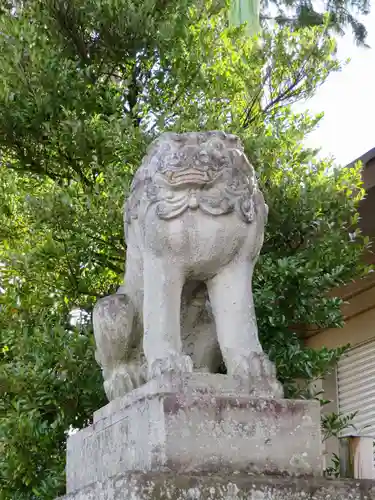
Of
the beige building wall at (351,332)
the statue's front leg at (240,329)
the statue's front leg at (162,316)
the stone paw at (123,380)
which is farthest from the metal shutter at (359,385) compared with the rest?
the statue's front leg at (162,316)

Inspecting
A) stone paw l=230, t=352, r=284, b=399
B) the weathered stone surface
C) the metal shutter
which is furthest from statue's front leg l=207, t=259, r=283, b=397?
the metal shutter

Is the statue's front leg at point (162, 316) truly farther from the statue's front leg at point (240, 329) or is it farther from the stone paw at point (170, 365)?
the statue's front leg at point (240, 329)

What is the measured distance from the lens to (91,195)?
215 inches

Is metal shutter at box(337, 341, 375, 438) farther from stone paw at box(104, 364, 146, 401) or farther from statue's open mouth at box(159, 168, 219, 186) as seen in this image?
statue's open mouth at box(159, 168, 219, 186)

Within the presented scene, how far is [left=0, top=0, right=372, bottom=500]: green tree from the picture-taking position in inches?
206

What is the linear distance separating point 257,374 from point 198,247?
56 centimetres

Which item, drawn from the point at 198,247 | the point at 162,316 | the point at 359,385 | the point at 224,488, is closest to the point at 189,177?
the point at 198,247

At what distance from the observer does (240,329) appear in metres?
3.39

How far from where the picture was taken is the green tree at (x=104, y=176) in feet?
17.2

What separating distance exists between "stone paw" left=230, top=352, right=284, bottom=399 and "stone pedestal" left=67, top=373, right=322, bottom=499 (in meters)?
0.03

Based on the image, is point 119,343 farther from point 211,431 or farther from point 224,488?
point 224,488

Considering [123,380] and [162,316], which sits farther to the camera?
[123,380]

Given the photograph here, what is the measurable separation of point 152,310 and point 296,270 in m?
1.98

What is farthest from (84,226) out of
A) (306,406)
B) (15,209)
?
(306,406)
